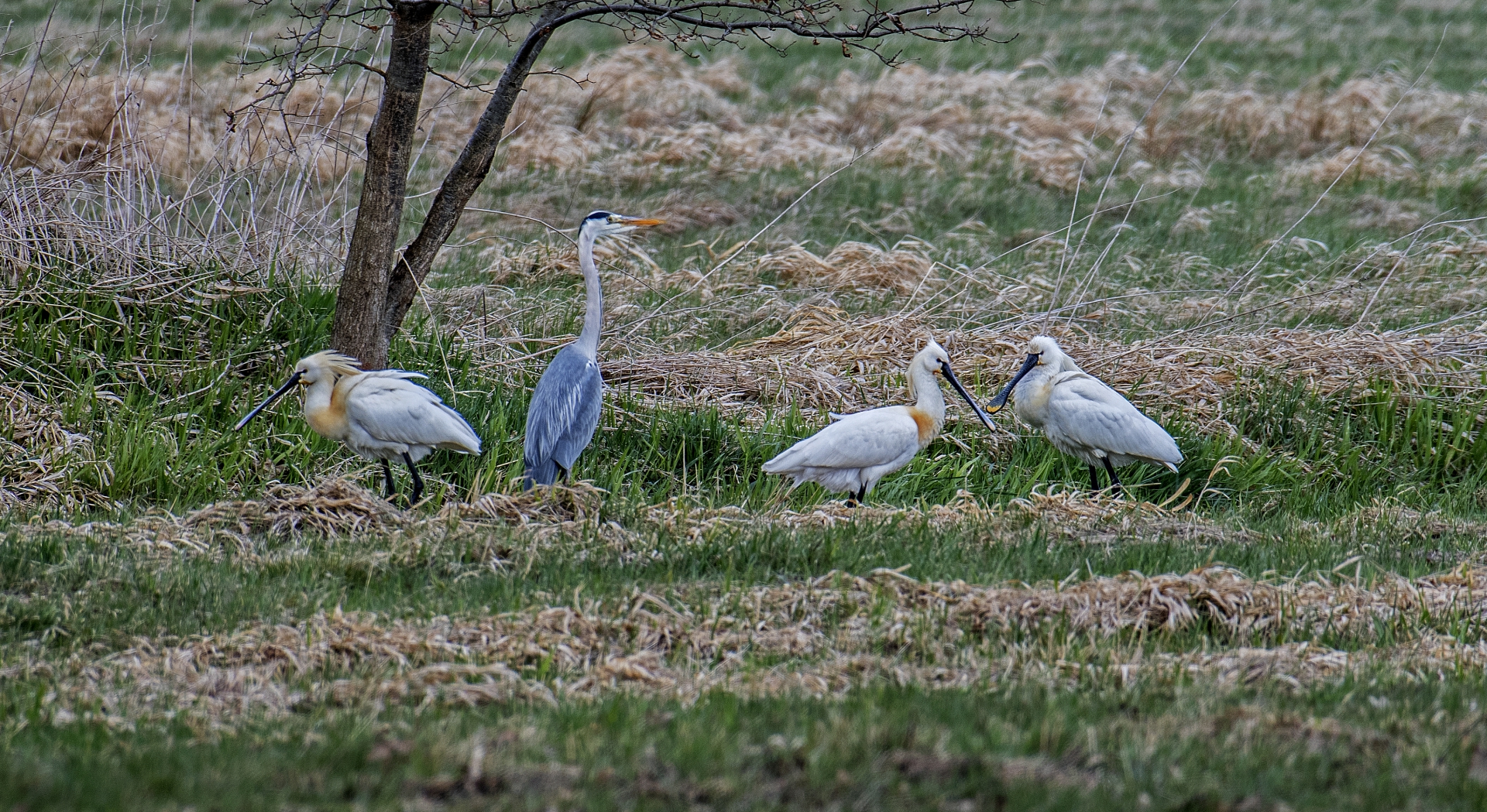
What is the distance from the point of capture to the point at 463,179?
6.79 m

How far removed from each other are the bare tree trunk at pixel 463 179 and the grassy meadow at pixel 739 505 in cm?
19

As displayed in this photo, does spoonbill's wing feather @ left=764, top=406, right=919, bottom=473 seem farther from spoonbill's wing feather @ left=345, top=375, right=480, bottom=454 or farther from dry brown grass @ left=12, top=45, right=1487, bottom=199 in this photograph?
dry brown grass @ left=12, top=45, right=1487, bottom=199

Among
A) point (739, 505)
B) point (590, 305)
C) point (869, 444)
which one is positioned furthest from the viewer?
point (590, 305)

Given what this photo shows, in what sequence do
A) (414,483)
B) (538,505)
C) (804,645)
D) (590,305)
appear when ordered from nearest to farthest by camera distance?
(804,645) → (538,505) → (414,483) → (590,305)

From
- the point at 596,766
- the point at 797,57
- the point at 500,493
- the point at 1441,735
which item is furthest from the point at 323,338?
the point at 797,57

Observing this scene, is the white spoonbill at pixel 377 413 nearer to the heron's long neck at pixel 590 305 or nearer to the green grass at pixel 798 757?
the heron's long neck at pixel 590 305

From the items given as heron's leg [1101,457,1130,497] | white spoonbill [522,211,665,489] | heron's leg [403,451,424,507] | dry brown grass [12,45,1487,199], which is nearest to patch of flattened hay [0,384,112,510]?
heron's leg [403,451,424,507]

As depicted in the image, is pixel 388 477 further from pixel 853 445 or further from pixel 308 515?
pixel 853 445

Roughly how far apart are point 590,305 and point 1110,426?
268 centimetres

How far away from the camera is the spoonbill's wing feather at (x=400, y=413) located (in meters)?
5.95

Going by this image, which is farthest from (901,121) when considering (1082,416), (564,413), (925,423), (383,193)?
(564,413)

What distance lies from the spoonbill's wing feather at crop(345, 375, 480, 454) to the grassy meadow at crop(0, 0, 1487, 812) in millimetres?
303

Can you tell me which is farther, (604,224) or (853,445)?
(604,224)

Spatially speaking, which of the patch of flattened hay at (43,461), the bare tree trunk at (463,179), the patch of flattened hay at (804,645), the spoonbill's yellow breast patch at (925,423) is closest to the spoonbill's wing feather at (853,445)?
the spoonbill's yellow breast patch at (925,423)
